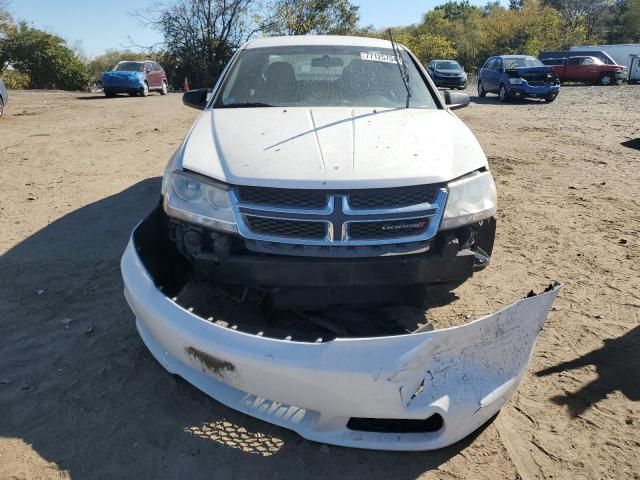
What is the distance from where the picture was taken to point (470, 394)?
204 centimetres

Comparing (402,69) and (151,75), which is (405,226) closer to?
(402,69)

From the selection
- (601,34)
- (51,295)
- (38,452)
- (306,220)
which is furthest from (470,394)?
(601,34)

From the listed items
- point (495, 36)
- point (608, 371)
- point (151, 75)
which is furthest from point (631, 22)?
point (608, 371)

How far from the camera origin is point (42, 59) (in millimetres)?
33281

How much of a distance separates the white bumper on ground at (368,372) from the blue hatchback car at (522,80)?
58.3 ft

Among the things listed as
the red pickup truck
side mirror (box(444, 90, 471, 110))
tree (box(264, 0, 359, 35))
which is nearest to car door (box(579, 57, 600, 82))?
the red pickup truck

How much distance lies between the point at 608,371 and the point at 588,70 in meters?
27.6

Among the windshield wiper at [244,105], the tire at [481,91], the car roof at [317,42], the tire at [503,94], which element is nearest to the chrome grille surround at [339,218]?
the windshield wiper at [244,105]

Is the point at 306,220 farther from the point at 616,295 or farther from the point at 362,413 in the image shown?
the point at 616,295

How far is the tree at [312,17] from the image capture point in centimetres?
3175

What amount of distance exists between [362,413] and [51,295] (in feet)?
8.50

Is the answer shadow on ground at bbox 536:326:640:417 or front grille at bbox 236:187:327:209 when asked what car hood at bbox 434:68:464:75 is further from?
front grille at bbox 236:187:327:209

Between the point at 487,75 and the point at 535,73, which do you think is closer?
the point at 535,73

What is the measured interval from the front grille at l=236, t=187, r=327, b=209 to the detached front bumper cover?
23.5 inches
